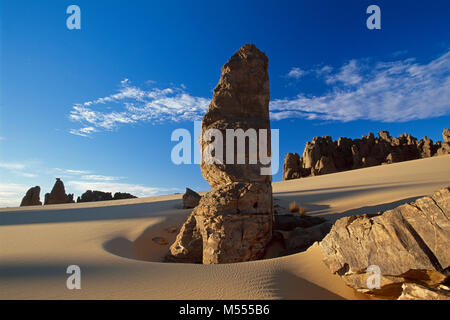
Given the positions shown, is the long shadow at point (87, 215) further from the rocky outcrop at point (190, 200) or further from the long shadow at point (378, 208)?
the long shadow at point (378, 208)

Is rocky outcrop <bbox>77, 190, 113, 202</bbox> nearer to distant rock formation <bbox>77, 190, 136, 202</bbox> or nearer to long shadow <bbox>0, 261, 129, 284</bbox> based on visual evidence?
distant rock formation <bbox>77, 190, 136, 202</bbox>

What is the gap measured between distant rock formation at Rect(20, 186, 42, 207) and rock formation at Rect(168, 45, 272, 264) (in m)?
31.6

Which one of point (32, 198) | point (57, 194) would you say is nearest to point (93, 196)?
point (57, 194)

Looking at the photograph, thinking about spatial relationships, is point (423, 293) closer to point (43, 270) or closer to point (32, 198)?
point (43, 270)

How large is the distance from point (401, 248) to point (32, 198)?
120ft

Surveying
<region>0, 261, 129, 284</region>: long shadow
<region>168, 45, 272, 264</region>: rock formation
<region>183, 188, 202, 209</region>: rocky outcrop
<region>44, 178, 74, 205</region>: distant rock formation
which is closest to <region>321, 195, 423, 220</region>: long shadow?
<region>168, 45, 272, 264</region>: rock formation

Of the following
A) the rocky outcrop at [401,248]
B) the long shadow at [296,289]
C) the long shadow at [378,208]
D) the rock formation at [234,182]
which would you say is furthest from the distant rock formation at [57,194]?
the rocky outcrop at [401,248]

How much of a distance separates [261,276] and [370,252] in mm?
1328

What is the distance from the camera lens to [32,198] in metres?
29.8

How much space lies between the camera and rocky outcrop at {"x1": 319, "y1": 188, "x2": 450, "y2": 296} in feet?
8.07

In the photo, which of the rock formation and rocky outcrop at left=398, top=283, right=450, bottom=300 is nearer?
rocky outcrop at left=398, top=283, right=450, bottom=300

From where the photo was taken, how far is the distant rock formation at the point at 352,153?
41.3 m

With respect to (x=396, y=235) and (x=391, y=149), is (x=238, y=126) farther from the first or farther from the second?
(x=391, y=149)

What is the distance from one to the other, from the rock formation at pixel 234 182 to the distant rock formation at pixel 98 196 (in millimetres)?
39488
